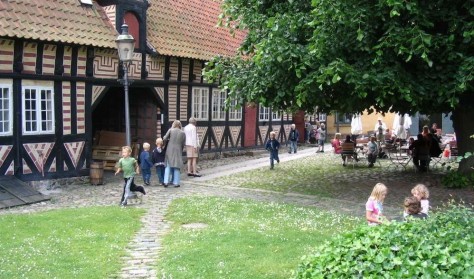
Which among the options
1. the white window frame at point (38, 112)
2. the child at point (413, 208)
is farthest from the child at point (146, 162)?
the child at point (413, 208)

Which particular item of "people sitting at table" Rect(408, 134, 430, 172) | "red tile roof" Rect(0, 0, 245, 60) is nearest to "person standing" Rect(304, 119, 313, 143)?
"red tile roof" Rect(0, 0, 245, 60)

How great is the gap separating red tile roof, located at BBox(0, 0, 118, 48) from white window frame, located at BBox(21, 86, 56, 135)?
4.58 feet

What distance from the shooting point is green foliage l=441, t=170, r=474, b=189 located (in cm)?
1445

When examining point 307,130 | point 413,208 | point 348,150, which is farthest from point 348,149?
point 413,208

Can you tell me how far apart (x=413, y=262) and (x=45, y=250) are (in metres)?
5.57

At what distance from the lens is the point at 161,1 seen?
20453 mm

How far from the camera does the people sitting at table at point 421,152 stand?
689 inches

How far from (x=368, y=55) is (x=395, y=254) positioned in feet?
25.9

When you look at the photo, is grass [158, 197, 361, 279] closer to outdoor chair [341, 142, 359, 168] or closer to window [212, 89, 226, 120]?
outdoor chair [341, 142, 359, 168]

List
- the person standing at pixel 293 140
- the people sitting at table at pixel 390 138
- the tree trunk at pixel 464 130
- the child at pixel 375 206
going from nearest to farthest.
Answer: the child at pixel 375 206, the tree trunk at pixel 464 130, the people sitting at table at pixel 390 138, the person standing at pixel 293 140

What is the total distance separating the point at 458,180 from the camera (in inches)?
572

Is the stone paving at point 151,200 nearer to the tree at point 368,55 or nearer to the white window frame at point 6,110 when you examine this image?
the white window frame at point 6,110

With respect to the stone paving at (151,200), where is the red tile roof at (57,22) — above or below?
above

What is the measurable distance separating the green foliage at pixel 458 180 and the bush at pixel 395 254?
10.1 meters
